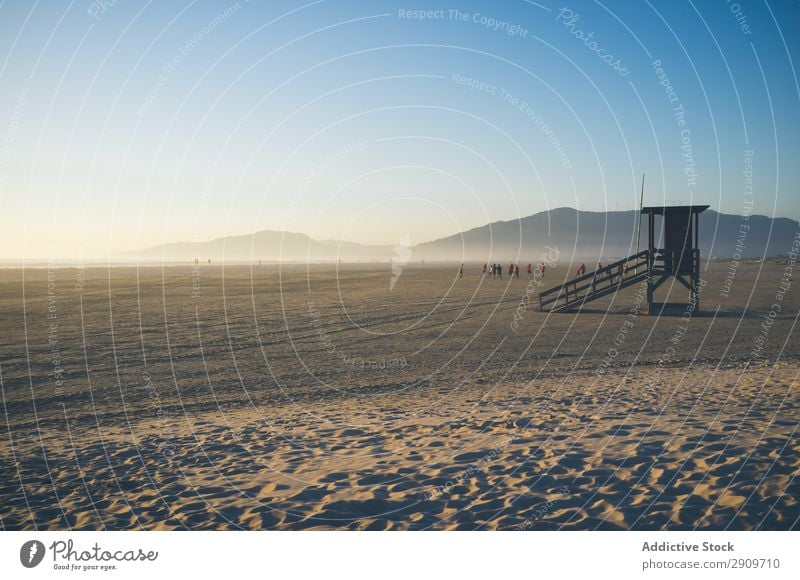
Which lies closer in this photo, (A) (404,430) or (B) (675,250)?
(A) (404,430)

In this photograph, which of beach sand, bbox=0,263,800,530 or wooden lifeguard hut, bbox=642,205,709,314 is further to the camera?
wooden lifeguard hut, bbox=642,205,709,314

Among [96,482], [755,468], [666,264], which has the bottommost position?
[96,482]

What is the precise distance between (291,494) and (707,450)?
19.9ft

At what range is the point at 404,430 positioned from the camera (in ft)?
28.2

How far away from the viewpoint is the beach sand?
5.83 meters

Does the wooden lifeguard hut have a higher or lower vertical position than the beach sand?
higher

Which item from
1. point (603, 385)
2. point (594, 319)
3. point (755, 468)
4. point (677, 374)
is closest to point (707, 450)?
point (755, 468)

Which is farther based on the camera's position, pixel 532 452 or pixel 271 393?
pixel 271 393

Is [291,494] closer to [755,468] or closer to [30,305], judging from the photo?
[755,468]

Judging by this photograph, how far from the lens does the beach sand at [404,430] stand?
19.1 feet

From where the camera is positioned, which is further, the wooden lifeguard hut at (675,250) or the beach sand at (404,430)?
the wooden lifeguard hut at (675,250)

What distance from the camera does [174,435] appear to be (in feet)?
28.7

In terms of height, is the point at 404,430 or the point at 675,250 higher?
the point at 675,250

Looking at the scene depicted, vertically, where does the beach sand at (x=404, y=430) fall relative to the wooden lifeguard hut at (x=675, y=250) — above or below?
below
